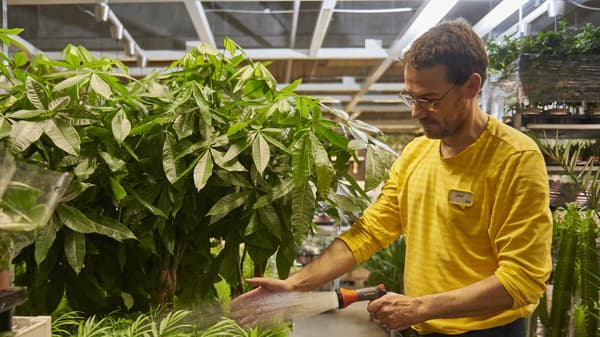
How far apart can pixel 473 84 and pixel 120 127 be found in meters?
0.99

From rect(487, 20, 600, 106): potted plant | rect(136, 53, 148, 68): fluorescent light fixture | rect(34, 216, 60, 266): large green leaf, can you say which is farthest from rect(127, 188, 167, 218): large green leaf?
rect(136, 53, 148, 68): fluorescent light fixture

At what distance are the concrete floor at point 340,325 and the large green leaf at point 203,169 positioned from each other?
574 millimetres

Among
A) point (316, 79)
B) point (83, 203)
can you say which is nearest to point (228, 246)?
point (83, 203)

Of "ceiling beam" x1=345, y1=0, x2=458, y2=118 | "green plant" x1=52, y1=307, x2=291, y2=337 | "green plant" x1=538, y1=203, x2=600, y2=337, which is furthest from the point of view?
"ceiling beam" x1=345, y1=0, x2=458, y2=118

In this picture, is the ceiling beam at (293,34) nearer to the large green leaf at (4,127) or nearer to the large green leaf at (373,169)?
the large green leaf at (373,169)

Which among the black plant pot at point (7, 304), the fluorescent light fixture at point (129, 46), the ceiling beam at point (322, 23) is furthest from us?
the fluorescent light fixture at point (129, 46)

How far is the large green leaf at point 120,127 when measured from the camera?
62.7 inches

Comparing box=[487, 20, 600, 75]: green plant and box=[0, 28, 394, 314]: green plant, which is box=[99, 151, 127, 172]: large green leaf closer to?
box=[0, 28, 394, 314]: green plant

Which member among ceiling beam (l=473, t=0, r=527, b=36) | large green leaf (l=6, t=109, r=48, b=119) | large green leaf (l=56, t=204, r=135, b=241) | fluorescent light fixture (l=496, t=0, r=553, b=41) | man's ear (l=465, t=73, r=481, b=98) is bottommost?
large green leaf (l=56, t=204, r=135, b=241)

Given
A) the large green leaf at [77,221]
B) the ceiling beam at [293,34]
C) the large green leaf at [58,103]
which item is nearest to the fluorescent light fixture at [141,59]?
the ceiling beam at [293,34]

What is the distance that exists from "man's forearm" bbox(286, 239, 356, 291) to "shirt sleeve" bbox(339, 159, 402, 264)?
0.02m

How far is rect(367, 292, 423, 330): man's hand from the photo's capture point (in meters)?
1.58

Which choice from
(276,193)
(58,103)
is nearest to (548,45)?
(276,193)

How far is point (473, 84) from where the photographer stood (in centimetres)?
169
